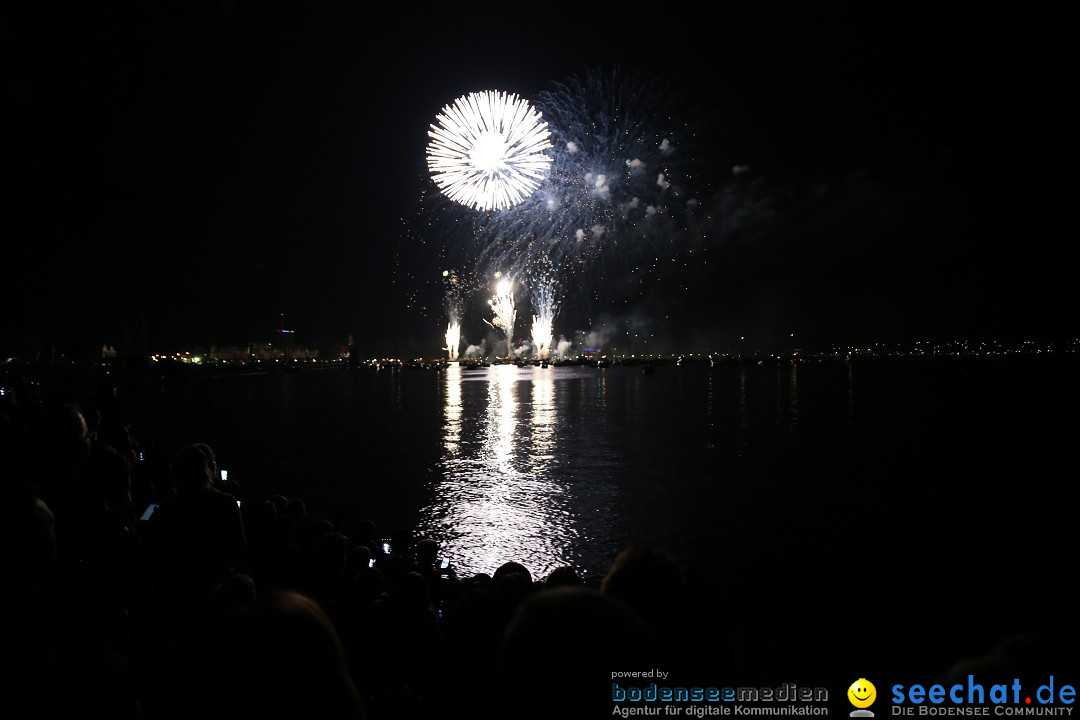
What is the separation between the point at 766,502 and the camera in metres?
13.0

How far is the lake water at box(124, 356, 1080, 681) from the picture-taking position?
24.3ft

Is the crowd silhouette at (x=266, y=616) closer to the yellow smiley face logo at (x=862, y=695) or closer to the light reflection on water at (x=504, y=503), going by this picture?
the yellow smiley face logo at (x=862, y=695)

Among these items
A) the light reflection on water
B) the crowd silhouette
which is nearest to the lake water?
the light reflection on water

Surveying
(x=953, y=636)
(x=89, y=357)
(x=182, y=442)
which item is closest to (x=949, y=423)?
(x=953, y=636)

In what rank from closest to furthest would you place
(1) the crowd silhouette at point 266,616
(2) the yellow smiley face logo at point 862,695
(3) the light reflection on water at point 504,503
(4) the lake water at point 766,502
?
(1) the crowd silhouette at point 266,616
(2) the yellow smiley face logo at point 862,695
(4) the lake water at point 766,502
(3) the light reflection on water at point 504,503

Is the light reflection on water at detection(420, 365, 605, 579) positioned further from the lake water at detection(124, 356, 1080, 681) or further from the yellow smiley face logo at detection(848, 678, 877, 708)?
the yellow smiley face logo at detection(848, 678, 877, 708)

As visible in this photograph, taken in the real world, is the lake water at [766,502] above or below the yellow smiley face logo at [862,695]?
below

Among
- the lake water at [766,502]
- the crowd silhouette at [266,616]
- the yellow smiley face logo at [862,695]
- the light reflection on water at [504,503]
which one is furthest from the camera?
the light reflection on water at [504,503]

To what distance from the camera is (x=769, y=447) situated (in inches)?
812

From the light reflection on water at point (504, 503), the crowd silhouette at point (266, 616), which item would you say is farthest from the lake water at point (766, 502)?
the crowd silhouette at point (266, 616)

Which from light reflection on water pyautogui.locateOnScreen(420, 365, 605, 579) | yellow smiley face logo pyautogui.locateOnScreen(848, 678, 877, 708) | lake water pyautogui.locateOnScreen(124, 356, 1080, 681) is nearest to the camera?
yellow smiley face logo pyautogui.locateOnScreen(848, 678, 877, 708)

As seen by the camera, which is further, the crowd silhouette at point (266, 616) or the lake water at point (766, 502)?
the lake water at point (766, 502)

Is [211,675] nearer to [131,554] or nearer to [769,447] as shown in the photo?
[131,554]

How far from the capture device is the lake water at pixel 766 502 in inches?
292
